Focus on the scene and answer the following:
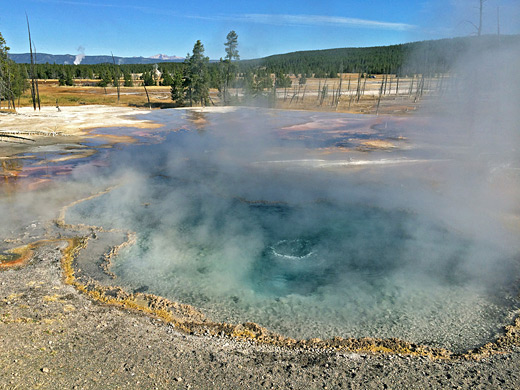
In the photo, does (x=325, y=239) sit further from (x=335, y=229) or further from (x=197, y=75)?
(x=197, y=75)

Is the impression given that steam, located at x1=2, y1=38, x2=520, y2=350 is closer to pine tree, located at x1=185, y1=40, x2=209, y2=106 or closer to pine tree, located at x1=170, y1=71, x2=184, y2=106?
pine tree, located at x1=185, y1=40, x2=209, y2=106

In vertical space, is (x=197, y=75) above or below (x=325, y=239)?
above

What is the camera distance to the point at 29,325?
203 inches

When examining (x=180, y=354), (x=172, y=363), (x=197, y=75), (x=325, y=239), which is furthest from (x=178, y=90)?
(x=172, y=363)

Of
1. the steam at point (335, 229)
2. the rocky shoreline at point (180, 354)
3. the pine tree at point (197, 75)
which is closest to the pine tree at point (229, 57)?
the pine tree at point (197, 75)

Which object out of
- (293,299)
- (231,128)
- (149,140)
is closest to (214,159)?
(149,140)

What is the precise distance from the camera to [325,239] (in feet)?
28.3

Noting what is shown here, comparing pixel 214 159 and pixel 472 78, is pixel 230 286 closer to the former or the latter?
pixel 214 159

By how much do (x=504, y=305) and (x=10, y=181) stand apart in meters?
14.3

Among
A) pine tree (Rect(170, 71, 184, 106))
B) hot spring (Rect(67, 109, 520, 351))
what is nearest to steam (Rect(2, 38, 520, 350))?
hot spring (Rect(67, 109, 520, 351))

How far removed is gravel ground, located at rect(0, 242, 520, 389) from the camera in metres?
4.28

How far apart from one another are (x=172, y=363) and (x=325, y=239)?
4971 millimetres

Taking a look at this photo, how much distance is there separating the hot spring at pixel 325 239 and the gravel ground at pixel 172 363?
0.70 meters

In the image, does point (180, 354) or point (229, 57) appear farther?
point (229, 57)
